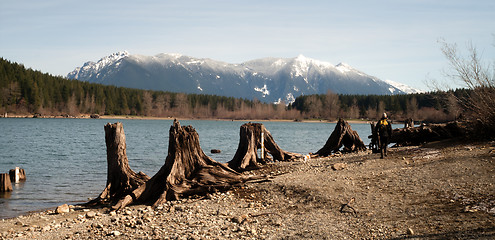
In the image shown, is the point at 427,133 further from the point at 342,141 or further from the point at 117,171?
the point at 117,171

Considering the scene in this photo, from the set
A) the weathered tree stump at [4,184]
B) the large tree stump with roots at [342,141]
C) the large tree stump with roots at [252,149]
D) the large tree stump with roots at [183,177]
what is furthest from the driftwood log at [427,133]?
the weathered tree stump at [4,184]

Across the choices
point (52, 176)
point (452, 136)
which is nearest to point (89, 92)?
point (52, 176)

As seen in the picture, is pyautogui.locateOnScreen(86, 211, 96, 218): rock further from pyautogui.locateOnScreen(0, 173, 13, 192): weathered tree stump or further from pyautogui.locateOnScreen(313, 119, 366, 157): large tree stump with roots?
pyautogui.locateOnScreen(313, 119, 366, 157): large tree stump with roots

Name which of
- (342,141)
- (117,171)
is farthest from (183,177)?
(342,141)

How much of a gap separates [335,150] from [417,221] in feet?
57.8

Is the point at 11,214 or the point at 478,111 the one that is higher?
the point at 478,111

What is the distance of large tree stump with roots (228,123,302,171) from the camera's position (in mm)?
21953

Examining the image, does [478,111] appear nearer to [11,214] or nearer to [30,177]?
[11,214]

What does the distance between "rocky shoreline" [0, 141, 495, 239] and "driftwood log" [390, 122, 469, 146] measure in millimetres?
6586

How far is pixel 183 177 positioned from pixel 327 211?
615cm

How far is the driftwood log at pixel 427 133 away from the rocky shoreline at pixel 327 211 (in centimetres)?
659

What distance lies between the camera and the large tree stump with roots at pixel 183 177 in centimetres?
1551

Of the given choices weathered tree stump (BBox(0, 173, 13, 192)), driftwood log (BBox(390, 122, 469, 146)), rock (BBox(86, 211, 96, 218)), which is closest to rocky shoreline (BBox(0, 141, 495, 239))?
rock (BBox(86, 211, 96, 218))

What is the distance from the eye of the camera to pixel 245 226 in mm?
11414
